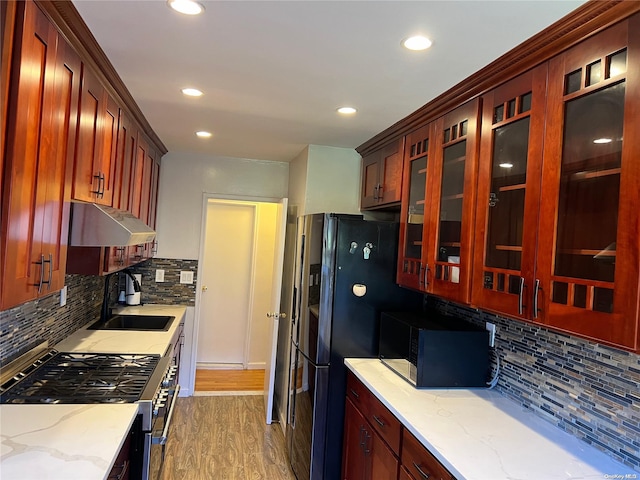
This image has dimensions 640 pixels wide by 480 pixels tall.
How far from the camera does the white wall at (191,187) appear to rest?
4258 millimetres

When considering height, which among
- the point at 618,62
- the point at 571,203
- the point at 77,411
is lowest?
the point at 77,411

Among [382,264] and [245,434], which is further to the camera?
[245,434]

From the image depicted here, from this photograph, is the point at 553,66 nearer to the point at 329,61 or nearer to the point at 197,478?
the point at 329,61

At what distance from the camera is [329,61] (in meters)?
1.86

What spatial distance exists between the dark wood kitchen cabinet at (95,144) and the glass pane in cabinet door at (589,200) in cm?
188

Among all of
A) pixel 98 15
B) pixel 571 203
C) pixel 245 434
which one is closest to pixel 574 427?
pixel 571 203

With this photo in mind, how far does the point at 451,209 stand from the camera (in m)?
2.15

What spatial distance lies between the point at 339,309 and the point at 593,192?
1.67 metres

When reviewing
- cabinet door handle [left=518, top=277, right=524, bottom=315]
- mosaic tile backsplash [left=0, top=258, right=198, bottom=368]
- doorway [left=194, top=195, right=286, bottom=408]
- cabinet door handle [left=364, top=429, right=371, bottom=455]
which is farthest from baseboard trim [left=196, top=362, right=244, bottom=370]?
cabinet door handle [left=518, top=277, right=524, bottom=315]

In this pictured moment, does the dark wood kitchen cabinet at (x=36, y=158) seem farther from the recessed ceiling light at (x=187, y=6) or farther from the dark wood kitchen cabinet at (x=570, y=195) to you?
the dark wood kitchen cabinet at (x=570, y=195)

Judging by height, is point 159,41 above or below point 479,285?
above

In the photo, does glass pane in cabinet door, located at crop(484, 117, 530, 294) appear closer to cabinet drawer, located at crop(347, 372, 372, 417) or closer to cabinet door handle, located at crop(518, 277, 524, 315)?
cabinet door handle, located at crop(518, 277, 524, 315)

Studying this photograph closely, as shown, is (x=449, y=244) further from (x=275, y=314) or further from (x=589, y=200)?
(x=275, y=314)

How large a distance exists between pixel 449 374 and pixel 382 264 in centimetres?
84
